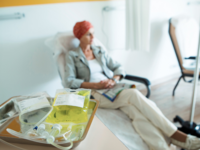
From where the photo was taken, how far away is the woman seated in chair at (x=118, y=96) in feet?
3.53

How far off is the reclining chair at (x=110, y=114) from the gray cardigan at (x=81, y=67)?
76mm

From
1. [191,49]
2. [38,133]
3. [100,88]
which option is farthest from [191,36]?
[38,133]

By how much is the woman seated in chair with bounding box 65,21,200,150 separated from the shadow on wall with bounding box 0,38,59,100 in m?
0.35

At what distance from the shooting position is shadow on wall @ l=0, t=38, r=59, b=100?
1543 mm

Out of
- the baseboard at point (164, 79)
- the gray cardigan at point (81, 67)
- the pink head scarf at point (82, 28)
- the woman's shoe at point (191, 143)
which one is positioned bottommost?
the baseboard at point (164, 79)

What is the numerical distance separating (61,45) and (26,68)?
1.50 feet

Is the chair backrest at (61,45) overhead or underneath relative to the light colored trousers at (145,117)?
overhead

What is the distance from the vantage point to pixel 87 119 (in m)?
0.69

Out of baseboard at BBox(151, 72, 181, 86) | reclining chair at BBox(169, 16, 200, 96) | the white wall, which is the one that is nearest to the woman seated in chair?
the white wall

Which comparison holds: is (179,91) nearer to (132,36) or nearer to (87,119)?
(132,36)

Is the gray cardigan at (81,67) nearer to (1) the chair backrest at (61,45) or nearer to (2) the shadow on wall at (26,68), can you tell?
(1) the chair backrest at (61,45)

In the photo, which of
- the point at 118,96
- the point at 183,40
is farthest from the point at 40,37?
the point at 183,40

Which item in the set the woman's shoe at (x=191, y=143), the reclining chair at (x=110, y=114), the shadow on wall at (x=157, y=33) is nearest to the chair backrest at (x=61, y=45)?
the reclining chair at (x=110, y=114)

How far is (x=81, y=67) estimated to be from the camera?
5.08 ft
